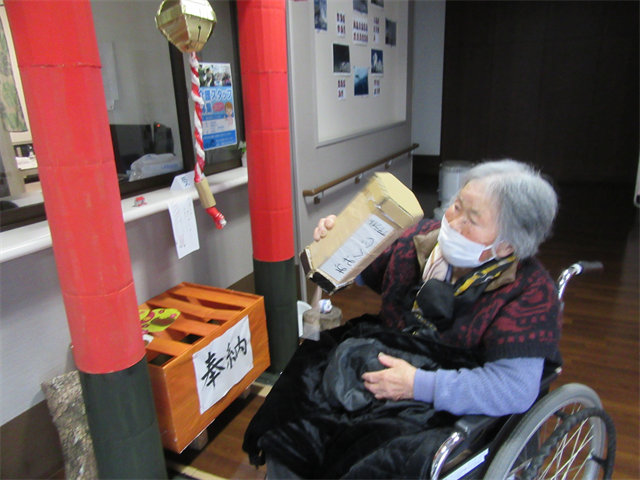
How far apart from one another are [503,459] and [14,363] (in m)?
1.41

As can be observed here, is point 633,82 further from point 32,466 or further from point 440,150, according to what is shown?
point 32,466

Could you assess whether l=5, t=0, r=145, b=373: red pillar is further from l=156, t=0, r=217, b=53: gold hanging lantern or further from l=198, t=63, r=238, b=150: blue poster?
l=198, t=63, r=238, b=150: blue poster

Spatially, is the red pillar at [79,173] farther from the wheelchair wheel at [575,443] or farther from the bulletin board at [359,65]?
the bulletin board at [359,65]

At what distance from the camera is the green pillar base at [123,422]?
121cm

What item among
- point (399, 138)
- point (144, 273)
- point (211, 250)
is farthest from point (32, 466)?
point (399, 138)

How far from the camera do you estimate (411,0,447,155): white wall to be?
6055mm

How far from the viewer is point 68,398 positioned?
1.47 meters

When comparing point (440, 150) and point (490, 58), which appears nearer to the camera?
point (490, 58)

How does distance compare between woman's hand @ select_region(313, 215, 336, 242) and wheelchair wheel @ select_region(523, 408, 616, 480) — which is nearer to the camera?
wheelchair wheel @ select_region(523, 408, 616, 480)

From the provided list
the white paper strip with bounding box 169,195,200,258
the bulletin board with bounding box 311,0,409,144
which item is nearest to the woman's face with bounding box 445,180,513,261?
the white paper strip with bounding box 169,195,200,258

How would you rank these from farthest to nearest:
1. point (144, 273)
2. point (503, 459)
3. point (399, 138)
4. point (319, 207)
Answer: point (399, 138) < point (319, 207) < point (144, 273) < point (503, 459)

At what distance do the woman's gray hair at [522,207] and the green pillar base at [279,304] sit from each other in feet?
3.46

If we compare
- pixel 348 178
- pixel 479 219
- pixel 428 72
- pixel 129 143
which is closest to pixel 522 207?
pixel 479 219

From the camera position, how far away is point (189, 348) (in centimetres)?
152
